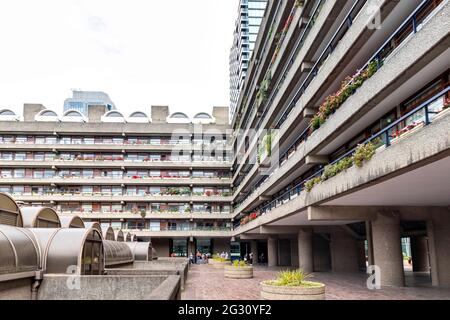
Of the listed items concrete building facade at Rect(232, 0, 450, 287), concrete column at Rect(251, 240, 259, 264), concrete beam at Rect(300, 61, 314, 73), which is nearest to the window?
concrete column at Rect(251, 240, 259, 264)

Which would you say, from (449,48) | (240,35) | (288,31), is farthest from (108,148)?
(240,35)

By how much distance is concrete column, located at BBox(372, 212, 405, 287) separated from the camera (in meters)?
20.3

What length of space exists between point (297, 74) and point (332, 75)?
680 centimetres

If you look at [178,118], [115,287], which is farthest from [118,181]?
[115,287]

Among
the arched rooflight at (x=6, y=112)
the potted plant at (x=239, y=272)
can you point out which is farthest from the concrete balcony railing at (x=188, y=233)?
the potted plant at (x=239, y=272)

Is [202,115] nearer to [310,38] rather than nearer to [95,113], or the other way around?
[95,113]

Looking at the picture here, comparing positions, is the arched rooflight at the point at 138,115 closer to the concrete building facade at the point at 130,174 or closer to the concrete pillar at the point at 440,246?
the concrete building facade at the point at 130,174

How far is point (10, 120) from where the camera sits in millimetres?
64438

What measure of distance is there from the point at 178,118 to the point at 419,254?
42.2 m

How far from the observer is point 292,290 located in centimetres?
1459

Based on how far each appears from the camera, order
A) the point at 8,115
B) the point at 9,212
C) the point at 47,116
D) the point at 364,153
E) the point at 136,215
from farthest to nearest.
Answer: the point at 8,115, the point at 47,116, the point at 136,215, the point at 9,212, the point at 364,153

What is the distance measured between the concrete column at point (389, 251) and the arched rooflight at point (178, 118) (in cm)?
4927

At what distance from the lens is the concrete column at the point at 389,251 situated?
20.3m
